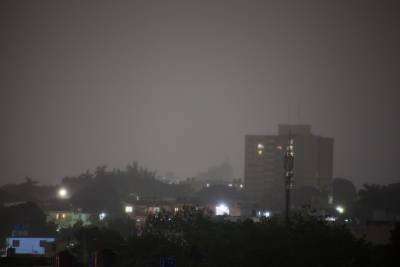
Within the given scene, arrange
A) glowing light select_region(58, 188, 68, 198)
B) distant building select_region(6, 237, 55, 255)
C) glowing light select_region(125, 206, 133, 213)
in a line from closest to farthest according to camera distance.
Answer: distant building select_region(6, 237, 55, 255) < glowing light select_region(125, 206, 133, 213) < glowing light select_region(58, 188, 68, 198)

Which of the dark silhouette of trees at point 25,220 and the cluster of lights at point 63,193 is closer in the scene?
the dark silhouette of trees at point 25,220

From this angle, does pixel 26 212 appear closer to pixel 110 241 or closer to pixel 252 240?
pixel 110 241

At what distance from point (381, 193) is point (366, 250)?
90.3 meters

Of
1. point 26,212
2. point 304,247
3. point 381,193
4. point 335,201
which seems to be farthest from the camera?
point 335,201

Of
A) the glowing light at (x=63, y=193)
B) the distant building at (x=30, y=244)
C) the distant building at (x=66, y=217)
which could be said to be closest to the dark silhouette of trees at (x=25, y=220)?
the distant building at (x=30, y=244)

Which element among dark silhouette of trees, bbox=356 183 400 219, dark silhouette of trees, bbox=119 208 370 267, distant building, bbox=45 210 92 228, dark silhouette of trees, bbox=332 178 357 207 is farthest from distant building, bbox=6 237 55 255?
dark silhouette of trees, bbox=332 178 357 207

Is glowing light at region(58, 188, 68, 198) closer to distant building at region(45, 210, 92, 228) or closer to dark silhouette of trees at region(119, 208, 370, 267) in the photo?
distant building at region(45, 210, 92, 228)

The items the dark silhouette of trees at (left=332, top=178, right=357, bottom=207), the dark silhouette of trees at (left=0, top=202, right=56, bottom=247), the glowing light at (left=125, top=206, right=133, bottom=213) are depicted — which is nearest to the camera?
the dark silhouette of trees at (left=0, top=202, right=56, bottom=247)

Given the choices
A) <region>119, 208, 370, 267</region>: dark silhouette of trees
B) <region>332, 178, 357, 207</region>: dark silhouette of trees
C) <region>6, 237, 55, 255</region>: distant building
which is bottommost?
<region>6, 237, 55, 255</region>: distant building

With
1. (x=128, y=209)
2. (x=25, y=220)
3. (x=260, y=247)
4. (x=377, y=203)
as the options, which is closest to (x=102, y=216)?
(x=128, y=209)

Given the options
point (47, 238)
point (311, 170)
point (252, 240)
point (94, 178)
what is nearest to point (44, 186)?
point (94, 178)

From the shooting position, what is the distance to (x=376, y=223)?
54469 mm

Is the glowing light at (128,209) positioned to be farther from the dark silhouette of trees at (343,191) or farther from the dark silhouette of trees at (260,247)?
the dark silhouette of trees at (260,247)

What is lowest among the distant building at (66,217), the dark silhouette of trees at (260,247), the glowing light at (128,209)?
the dark silhouette of trees at (260,247)
